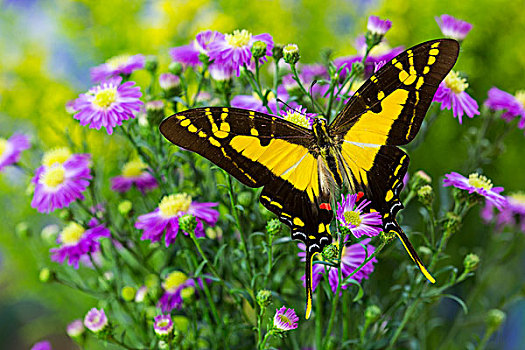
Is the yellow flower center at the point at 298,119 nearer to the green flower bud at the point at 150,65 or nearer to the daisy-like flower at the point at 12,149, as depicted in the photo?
the green flower bud at the point at 150,65

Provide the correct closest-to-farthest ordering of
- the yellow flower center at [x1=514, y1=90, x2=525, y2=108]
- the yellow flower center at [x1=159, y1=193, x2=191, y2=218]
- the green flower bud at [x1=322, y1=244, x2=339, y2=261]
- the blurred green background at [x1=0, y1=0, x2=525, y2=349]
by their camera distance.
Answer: the green flower bud at [x1=322, y1=244, x2=339, y2=261], the yellow flower center at [x1=159, y1=193, x2=191, y2=218], the yellow flower center at [x1=514, y1=90, x2=525, y2=108], the blurred green background at [x1=0, y1=0, x2=525, y2=349]

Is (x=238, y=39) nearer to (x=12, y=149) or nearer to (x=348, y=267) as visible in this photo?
(x=348, y=267)

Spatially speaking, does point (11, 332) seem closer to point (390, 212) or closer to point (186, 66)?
point (186, 66)

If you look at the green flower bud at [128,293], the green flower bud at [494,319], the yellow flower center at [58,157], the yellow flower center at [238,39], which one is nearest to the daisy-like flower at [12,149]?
the yellow flower center at [58,157]

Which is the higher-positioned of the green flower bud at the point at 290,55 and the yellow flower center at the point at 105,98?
the green flower bud at the point at 290,55

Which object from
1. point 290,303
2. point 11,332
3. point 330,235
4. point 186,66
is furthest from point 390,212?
point 11,332

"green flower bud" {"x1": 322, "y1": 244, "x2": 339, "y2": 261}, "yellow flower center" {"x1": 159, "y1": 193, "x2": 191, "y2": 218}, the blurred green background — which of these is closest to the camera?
"green flower bud" {"x1": 322, "y1": 244, "x2": 339, "y2": 261}

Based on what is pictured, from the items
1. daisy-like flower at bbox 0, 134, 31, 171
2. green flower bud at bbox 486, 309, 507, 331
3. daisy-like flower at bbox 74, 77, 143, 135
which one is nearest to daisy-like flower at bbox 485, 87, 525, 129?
green flower bud at bbox 486, 309, 507, 331

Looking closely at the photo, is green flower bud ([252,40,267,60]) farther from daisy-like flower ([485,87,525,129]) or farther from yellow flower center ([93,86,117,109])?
daisy-like flower ([485,87,525,129])
